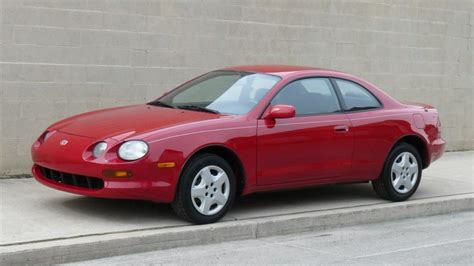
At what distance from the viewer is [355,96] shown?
828cm

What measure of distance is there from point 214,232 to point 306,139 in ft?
4.85

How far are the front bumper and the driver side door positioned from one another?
1156mm

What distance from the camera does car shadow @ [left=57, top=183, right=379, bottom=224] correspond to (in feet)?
23.0

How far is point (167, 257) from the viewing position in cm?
621

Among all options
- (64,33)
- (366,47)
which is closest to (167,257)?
(64,33)

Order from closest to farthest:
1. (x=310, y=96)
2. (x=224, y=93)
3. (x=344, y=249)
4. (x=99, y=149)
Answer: (x=99, y=149) < (x=344, y=249) < (x=224, y=93) < (x=310, y=96)

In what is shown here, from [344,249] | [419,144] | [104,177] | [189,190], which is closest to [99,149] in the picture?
[104,177]

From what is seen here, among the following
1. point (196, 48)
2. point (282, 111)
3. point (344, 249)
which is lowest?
point (344, 249)

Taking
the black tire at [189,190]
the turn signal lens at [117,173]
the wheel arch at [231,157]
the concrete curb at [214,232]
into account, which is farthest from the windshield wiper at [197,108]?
the turn signal lens at [117,173]

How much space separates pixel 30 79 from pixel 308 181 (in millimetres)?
3589

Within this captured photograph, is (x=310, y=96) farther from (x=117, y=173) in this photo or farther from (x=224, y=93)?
(x=117, y=173)

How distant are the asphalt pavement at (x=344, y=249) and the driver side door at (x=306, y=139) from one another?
2.09 feet

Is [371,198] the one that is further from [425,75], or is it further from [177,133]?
[425,75]

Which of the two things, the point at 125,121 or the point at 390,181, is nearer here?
the point at 125,121
